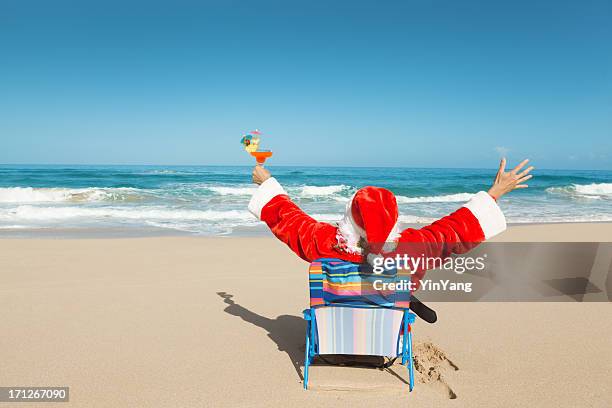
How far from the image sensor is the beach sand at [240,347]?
2.99m

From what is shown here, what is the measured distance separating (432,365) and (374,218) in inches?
64.8

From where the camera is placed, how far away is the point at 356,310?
2783 mm

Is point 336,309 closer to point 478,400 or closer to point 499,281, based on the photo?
point 478,400

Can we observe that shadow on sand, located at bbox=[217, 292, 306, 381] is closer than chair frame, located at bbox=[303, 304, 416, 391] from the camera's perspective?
No

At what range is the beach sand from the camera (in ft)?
9.82

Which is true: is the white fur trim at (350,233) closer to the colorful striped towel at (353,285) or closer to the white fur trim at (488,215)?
the colorful striped towel at (353,285)

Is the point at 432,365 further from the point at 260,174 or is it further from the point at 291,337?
the point at 260,174

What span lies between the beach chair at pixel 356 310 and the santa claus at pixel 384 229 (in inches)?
4.6

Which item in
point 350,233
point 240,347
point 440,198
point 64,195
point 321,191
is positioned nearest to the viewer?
point 350,233

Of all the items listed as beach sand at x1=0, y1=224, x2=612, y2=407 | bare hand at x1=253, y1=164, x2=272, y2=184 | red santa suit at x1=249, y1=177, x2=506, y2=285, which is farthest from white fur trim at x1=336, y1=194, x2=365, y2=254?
beach sand at x1=0, y1=224, x2=612, y2=407

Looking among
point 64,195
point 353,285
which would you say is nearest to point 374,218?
point 353,285

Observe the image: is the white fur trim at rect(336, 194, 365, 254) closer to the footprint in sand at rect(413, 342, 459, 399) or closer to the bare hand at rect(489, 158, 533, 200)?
the bare hand at rect(489, 158, 533, 200)

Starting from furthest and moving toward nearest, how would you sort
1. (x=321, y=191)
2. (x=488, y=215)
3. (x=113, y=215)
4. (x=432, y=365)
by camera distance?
(x=321, y=191), (x=113, y=215), (x=432, y=365), (x=488, y=215)

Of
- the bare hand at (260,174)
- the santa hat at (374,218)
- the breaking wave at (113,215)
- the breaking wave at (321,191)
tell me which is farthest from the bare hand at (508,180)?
A: the breaking wave at (321,191)
